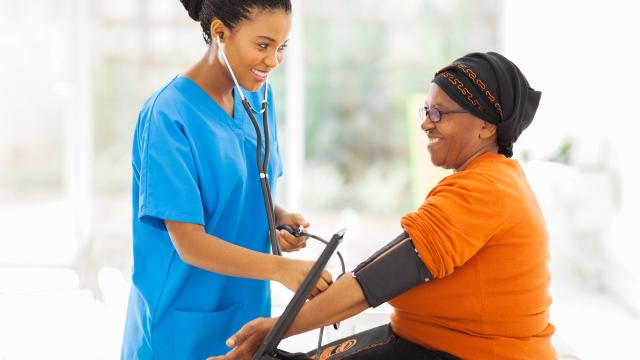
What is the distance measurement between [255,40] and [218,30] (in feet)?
0.25

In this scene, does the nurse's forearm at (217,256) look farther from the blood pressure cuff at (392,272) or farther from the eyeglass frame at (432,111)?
the eyeglass frame at (432,111)

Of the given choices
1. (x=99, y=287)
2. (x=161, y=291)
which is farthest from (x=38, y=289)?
(x=161, y=291)

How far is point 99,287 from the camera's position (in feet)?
13.0

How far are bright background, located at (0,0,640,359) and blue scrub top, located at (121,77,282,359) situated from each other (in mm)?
1948

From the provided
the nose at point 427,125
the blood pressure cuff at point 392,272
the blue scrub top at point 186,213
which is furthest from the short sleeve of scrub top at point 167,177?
the nose at point 427,125

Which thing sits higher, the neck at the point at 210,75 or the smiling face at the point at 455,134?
the neck at the point at 210,75

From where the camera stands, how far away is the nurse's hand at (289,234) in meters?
1.57

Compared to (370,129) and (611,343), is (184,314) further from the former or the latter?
(370,129)

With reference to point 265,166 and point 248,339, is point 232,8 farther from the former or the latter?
point 248,339

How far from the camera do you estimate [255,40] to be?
4.46 feet

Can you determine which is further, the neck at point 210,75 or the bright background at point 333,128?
the bright background at point 333,128

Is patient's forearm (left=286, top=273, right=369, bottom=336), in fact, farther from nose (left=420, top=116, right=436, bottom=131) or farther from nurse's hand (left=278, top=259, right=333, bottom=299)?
nose (left=420, top=116, right=436, bottom=131)

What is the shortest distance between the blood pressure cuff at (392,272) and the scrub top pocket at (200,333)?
0.95 feet

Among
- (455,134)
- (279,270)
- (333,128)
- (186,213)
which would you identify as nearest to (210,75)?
(186,213)
